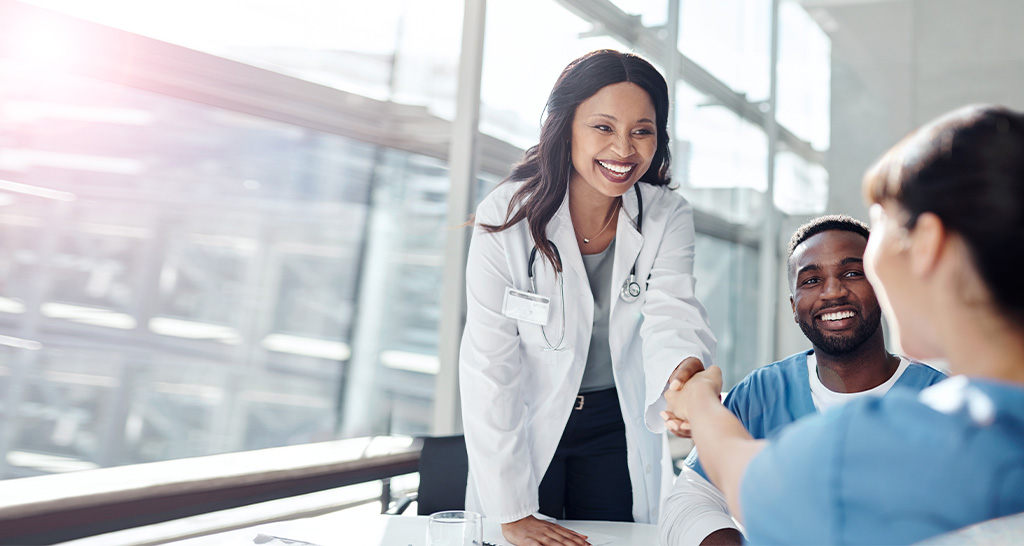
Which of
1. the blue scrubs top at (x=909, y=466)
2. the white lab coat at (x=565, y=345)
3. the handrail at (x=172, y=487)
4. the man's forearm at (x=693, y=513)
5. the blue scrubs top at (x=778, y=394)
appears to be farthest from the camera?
the white lab coat at (x=565, y=345)

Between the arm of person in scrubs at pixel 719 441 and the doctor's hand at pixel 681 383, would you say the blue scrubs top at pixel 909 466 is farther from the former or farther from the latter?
the doctor's hand at pixel 681 383

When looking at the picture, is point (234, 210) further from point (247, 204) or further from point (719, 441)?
point (719, 441)

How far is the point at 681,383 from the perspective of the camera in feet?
4.14

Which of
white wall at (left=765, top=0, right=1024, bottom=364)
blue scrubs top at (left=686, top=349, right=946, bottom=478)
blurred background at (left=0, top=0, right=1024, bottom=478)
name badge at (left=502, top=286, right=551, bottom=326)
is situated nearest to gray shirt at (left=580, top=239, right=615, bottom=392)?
name badge at (left=502, top=286, right=551, bottom=326)

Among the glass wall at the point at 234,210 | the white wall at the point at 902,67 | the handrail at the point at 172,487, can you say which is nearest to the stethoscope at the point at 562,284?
the glass wall at the point at 234,210

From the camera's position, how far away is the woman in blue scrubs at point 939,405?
1.95ft

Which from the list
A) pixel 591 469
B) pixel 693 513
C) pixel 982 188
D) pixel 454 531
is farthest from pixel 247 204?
pixel 982 188

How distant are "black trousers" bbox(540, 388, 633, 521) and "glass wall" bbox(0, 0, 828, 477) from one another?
66cm

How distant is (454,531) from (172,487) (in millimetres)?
550

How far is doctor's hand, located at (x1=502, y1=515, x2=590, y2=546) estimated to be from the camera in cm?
128

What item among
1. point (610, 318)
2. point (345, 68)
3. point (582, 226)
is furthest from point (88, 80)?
point (610, 318)

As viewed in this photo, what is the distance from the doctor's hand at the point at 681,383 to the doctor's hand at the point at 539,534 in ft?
0.83

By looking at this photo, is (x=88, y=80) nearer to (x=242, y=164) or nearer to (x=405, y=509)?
(x=242, y=164)

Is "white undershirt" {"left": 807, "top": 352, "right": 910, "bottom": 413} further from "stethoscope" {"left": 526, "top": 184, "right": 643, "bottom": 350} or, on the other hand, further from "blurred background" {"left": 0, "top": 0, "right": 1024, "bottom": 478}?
"blurred background" {"left": 0, "top": 0, "right": 1024, "bottom": 478}
